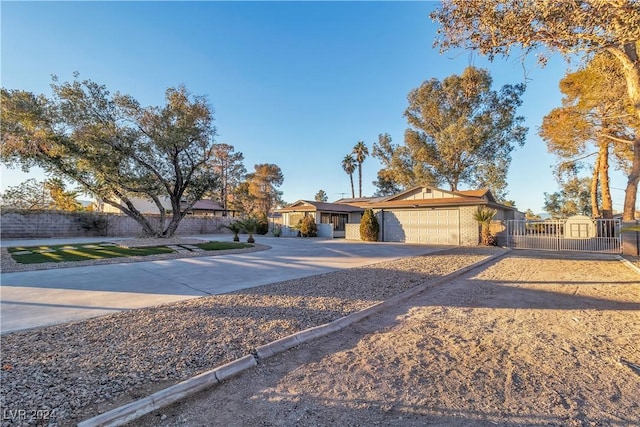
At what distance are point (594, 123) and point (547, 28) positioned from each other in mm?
12857

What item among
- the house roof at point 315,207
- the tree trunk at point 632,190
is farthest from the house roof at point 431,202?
the tree trunk at point 632,190

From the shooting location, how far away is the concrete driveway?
16.1 feet

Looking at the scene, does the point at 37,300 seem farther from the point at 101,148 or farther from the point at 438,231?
the point at 438,231

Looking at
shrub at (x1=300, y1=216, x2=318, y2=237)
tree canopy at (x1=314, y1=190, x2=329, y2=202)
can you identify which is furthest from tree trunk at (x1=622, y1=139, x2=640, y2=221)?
tree canopy at (x1=314, y1=190, x2=329, y2=202)

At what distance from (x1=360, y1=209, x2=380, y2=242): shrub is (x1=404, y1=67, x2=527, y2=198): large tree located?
29.6ft

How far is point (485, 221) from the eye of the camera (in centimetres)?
1698

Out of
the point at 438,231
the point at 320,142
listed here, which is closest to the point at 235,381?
the point at 438,231

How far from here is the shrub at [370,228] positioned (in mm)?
21328

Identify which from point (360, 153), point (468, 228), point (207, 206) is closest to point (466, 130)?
point (468, 228)

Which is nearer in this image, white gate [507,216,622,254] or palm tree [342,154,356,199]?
white gate [507,216,622,254]

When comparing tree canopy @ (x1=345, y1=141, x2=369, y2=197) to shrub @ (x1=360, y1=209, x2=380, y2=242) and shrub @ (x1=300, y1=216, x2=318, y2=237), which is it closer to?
shrub @ (x1=300, y1=216, x2=318, y2=237)

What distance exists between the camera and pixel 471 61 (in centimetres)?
721

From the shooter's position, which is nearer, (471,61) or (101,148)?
(471,61)

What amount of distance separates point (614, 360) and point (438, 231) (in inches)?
652
